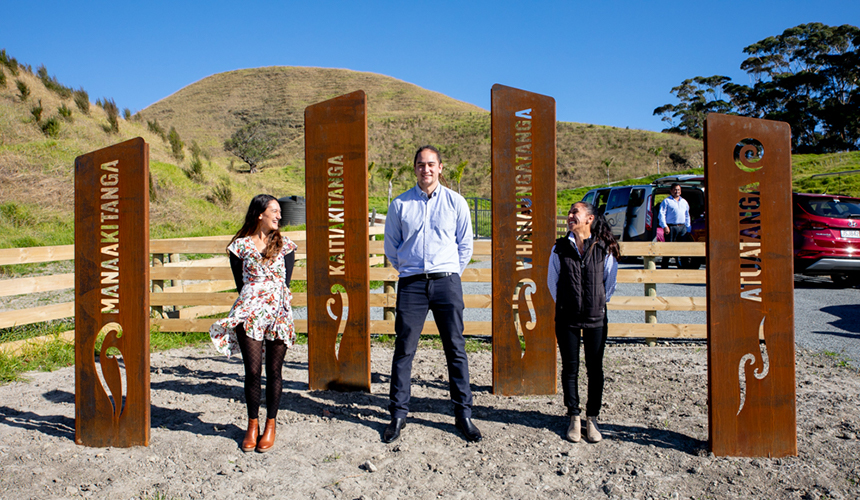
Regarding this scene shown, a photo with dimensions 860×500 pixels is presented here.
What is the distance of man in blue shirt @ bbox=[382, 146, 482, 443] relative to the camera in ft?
11.4

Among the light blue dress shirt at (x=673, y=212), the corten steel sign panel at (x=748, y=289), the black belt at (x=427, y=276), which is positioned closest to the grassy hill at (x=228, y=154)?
the black belt at (x=427, y=276)

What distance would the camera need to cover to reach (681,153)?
2194 inches

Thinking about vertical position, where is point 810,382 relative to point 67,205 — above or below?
below

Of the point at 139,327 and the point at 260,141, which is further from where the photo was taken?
the point at 260,141

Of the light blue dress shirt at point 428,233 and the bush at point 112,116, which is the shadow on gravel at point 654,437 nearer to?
the light blue dress shirt at point 428,233

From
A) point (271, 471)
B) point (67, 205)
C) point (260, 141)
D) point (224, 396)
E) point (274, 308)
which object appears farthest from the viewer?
point (260, 141)

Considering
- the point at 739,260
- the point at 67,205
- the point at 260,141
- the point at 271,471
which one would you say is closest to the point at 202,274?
the point at 271,471

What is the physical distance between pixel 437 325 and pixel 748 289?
1898mm

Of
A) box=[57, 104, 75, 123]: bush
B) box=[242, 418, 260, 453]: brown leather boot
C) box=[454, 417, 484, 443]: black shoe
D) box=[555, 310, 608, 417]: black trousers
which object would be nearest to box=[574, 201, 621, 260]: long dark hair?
box=[555, 310, 608, 417]: black trousers

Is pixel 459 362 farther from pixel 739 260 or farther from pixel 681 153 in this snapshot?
pixel 681 153

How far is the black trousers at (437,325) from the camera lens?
11.4 feet

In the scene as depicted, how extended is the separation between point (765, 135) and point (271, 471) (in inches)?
137

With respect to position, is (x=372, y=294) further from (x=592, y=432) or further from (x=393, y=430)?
(x=592, y=432)

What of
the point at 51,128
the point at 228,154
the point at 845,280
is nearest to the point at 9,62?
the point at 51,128
